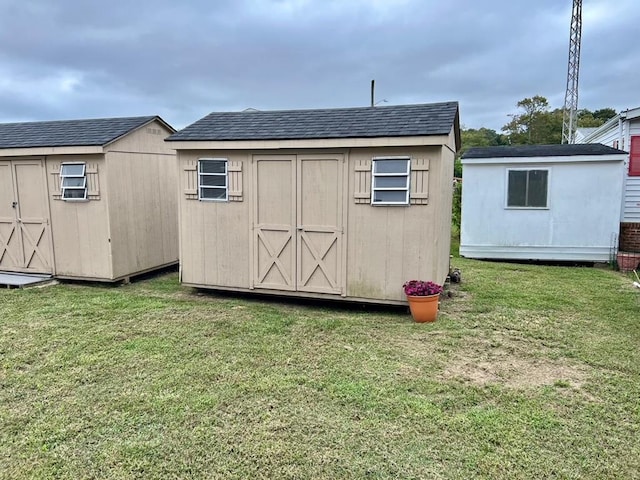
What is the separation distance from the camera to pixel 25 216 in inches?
278

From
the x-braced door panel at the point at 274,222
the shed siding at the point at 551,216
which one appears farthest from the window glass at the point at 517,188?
the x-braced door panel at the point at 274,222

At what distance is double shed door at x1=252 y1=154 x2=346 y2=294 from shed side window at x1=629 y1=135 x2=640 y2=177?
802cm

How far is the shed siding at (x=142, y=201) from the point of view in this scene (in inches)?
263

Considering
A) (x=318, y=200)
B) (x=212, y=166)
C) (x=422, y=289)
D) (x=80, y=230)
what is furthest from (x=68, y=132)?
(x=422, y=289)

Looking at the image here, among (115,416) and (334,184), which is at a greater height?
(334,184)

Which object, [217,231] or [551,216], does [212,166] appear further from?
[551,216]

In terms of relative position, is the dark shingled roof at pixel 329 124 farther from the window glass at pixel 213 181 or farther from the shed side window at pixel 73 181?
the shed side window at pixel 73 181

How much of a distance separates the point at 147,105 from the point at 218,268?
811 inches

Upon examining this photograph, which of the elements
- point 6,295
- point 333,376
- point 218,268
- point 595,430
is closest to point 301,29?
point 218,268

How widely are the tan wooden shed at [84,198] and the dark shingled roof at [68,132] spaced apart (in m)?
0.02

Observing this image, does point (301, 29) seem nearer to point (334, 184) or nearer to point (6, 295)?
point (334, 184)

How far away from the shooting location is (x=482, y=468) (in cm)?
238

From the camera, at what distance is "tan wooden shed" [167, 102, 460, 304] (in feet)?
16.8

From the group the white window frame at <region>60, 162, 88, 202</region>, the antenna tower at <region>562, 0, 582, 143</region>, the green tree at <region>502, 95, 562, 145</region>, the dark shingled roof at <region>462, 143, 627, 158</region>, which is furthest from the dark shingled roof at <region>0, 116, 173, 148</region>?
the green tree at <region>502, 95, 562, 145</region>
